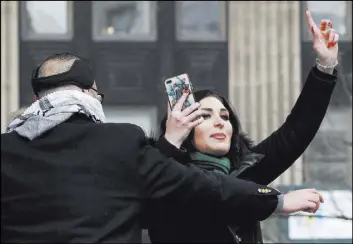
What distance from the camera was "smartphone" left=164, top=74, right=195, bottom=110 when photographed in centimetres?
369

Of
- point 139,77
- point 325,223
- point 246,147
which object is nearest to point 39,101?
point 246,147

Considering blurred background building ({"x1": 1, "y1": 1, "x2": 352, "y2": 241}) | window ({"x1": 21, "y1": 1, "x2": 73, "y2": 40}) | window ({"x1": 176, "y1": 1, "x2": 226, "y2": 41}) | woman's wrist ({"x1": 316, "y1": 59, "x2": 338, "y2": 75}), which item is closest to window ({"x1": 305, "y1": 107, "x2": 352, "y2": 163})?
blurred background building ({"x1": 1, "y1": 1, "x2": 352, "y2": 241})

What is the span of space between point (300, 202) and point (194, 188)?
0.43 m

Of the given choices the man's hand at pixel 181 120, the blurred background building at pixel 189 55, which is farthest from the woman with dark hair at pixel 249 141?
the blurred background building at pixel 189 55

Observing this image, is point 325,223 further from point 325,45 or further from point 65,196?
point 65,196

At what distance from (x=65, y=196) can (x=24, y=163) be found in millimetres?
192

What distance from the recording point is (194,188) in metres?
3.36

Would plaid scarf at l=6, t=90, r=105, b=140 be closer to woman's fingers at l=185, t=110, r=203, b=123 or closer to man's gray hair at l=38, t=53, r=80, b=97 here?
man's gray hair at l=38, t=53, r=80, b=97

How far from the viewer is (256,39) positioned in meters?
11.8

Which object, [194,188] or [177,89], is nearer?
[194,188]

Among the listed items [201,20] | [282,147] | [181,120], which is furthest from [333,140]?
[181,120]

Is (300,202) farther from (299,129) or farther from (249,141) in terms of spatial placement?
(249,141)

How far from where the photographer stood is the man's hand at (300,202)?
3498 millimetres

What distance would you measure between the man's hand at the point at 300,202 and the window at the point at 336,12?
340 inches
